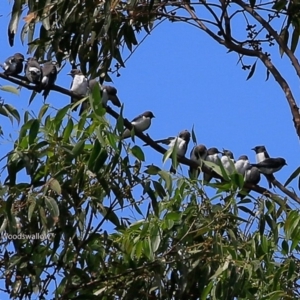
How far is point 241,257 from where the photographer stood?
551 cm

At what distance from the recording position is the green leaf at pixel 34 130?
16.6 ft

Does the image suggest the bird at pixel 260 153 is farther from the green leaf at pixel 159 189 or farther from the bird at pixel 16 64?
the green leaf at pixel 159 189

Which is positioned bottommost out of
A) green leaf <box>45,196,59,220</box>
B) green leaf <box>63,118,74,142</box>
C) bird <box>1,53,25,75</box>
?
green leaf <box>45,196,59,220</box>

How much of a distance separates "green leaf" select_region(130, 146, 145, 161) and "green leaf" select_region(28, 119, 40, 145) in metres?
0.50

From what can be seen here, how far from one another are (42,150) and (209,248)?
1.04 m

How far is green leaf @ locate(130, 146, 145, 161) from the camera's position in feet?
17.0

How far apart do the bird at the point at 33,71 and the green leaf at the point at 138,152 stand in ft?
8.60

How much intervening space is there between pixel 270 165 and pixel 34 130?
5.60 meters

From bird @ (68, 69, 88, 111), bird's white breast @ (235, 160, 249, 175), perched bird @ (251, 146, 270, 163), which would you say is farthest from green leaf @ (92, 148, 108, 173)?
perched bird @ (251, 146, 270, 163)

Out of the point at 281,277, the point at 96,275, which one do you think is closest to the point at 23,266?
the point at 96,275

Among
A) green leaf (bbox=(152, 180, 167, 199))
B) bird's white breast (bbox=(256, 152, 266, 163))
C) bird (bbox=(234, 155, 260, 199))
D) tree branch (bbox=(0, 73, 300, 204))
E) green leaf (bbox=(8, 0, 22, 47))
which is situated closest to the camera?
green leaf (bbox=(152, 180, 167, 199))

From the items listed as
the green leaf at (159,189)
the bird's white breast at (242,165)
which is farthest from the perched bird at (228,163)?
the green leaf at (159,189)

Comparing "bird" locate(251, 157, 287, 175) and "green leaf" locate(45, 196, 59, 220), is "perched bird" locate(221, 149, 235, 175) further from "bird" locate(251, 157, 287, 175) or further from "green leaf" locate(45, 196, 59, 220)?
"green leaf" locate(45, 196, 59, 220)

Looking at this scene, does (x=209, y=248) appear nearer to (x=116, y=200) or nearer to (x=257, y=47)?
(x=116, y=200)
